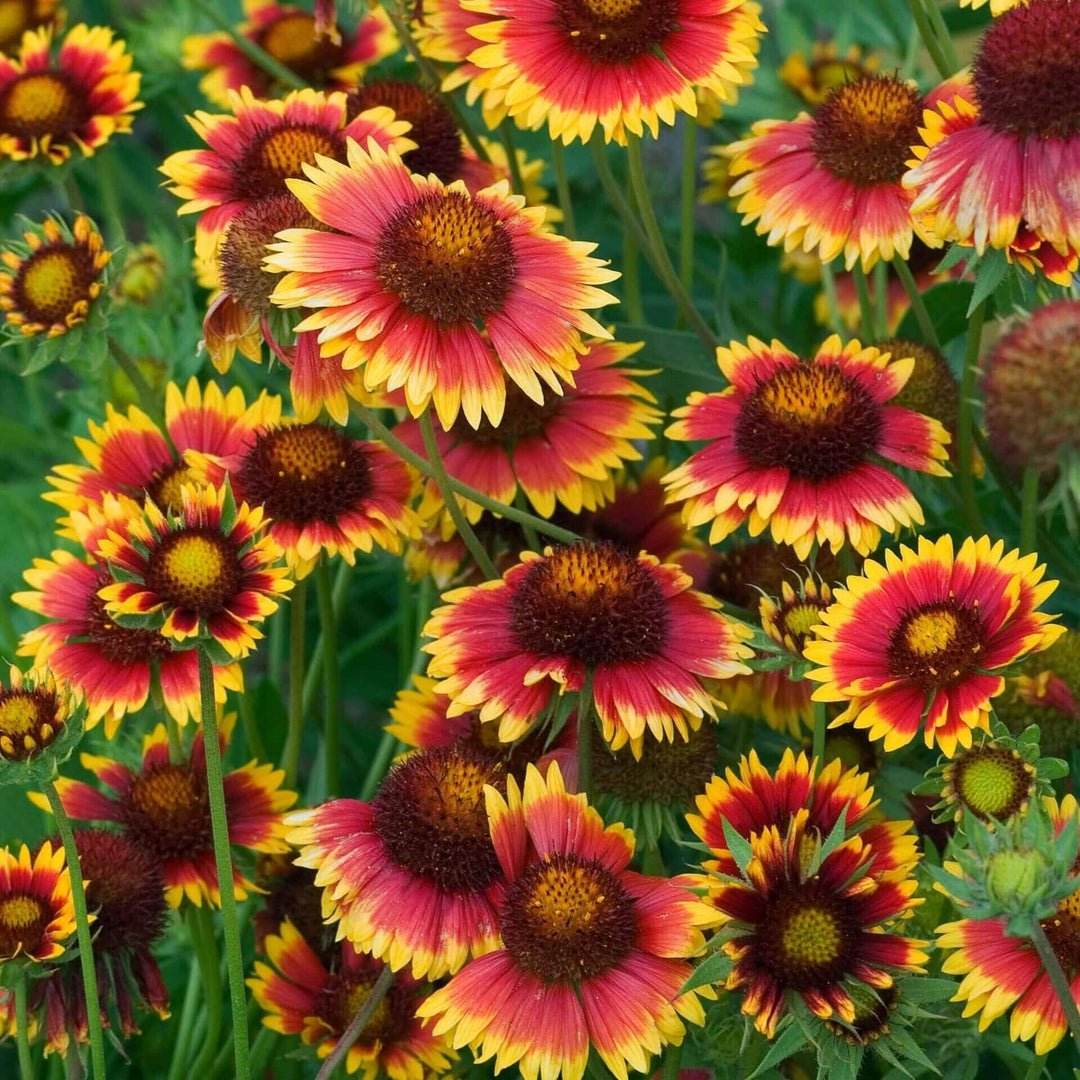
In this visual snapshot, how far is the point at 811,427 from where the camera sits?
3.24ft

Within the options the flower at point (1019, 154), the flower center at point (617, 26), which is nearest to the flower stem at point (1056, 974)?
the flower at point (1019, 154)

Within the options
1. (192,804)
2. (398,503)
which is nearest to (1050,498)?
(398,503)

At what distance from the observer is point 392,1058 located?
981 millimetres

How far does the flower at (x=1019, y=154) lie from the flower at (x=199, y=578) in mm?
433

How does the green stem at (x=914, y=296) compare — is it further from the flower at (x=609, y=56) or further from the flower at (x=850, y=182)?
the flower at (x=609, y=56)

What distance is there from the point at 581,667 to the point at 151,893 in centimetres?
30

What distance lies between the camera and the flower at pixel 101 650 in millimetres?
959

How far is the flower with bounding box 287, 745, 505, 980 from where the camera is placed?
33.3 inches

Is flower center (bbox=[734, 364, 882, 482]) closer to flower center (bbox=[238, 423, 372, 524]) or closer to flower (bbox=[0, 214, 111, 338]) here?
flower center (bbox=[238, 423, 372, 524])

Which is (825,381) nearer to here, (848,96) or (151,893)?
(848,96)

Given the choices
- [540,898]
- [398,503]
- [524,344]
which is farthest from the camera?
[398,503]

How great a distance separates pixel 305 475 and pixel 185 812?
0.76 feet

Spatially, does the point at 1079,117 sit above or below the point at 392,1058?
above

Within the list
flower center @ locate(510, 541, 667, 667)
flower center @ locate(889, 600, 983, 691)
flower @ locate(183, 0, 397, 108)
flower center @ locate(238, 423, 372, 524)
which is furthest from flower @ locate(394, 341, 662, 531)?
flower @ locate(183, 0, 397, 108)
